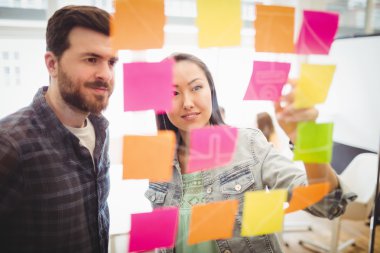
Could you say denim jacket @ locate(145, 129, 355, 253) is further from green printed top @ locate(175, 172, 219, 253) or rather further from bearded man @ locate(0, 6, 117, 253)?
bearded man @ locate(0, 6, 117, 253)

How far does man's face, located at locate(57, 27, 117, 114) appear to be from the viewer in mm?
562

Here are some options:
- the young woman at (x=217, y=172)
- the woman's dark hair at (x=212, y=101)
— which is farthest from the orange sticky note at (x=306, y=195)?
the woman's dark hair at (x=212, y=101)

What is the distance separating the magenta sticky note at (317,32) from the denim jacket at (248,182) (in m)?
0.25

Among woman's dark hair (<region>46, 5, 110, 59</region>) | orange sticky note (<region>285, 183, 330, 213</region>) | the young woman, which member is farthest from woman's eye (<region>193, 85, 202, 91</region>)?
orange sticky note (<region>285, 183, 330, 213</region>)

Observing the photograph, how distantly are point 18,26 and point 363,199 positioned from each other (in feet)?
5.58

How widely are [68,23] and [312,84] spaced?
1.95ft

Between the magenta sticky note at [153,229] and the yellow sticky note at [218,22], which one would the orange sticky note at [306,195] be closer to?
the magenta sticky note at [153,229]

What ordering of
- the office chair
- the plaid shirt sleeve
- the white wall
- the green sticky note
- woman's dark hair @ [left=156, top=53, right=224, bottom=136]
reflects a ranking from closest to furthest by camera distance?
the plaid shirt sleeve, woman's dark hair @ [left=156, top=53, right=224, bottom=136], the green sticky note, the white wall, the office chair

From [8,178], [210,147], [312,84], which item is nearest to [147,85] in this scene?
[210,147]

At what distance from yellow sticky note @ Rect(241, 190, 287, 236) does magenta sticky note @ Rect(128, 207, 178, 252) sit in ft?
0.63

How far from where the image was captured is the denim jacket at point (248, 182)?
724 mm

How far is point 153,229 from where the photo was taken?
66cm

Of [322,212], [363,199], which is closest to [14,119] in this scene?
[322,212]

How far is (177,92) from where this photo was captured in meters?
0.64
